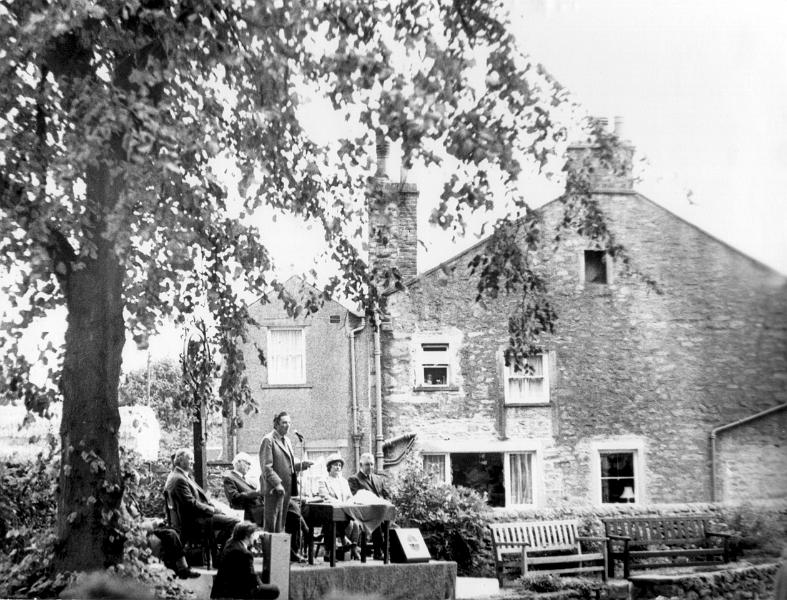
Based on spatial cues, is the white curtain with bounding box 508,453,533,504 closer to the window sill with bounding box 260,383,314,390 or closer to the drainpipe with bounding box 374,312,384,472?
the drainpipe with bounding box 374,312,384,472

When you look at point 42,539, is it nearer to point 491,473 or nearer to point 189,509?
point 189,509

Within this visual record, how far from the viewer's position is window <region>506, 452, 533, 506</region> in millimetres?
7637

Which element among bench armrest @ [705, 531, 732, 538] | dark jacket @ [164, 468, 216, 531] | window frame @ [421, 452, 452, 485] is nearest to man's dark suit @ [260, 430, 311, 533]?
dark jacket @ [164, 468, 216, 531]

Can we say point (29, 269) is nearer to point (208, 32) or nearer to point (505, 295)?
point (208, 32)

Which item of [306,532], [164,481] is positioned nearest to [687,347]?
[306,532]

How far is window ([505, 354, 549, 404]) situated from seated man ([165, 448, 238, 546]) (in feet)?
6.11

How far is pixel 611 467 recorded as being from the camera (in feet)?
24.8

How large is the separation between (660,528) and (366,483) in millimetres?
2389

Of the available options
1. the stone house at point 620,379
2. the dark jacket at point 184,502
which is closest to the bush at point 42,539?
the dark jacket at point 184,502

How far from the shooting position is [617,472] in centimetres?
756

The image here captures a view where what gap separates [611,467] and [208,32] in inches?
152

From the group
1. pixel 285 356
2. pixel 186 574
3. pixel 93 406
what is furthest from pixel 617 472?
pixel 93 406

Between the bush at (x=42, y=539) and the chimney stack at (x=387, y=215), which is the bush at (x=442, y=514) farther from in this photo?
the bush at (x=42, y=539)

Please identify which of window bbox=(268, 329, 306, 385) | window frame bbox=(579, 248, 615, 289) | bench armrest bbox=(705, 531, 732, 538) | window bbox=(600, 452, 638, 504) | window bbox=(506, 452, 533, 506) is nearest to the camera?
window bbox=(268, 329, 306, 385)
